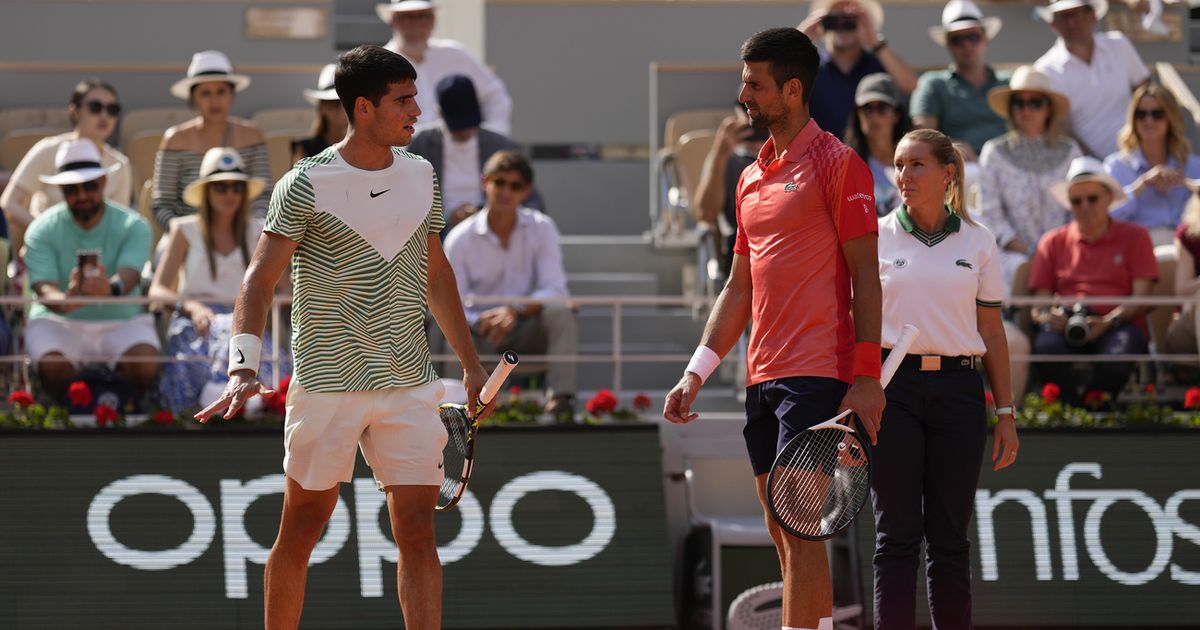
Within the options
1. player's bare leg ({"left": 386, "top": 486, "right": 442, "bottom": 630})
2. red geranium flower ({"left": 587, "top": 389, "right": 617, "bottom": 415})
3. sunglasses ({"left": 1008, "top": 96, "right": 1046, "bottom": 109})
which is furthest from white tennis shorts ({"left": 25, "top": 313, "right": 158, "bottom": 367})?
sunglasses ({"left": 1008, "top": 96, "right": 1046, "bottom": 109})

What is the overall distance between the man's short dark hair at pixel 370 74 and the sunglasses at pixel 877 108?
4947mm

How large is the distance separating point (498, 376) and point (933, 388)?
1.51 metres

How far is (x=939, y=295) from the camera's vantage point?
225 inches

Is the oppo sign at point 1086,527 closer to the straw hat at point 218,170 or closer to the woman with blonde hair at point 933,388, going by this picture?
the woman with blonde hair at point 933,388

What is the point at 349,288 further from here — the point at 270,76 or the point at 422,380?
the point at 270,76

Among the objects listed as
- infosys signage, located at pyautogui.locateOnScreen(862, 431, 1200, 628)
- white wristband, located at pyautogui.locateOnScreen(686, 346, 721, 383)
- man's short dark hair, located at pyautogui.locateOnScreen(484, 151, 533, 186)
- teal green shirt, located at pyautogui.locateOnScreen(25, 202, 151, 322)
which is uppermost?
man's short dark hair, located at pyautogui.locateOnScreen(484, 151, 533, 186)

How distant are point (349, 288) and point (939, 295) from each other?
200 cm

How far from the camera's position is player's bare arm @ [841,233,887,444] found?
500 cm

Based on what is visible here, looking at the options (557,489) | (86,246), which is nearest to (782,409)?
(557,489)

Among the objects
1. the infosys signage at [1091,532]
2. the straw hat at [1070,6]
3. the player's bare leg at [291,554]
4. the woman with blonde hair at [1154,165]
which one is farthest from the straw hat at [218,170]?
the straw hat at [1070,6]

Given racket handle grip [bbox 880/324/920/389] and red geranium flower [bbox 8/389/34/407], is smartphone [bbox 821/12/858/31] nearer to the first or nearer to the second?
red geranium flower [bbox 8/389/34/407]

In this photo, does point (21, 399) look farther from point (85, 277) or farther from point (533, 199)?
point (533, 199)

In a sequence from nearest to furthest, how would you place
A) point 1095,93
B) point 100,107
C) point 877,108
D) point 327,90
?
1. point 877,108
2. point 327,90
3. point 100,107
4. point 1095,93

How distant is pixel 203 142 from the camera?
1036cm
